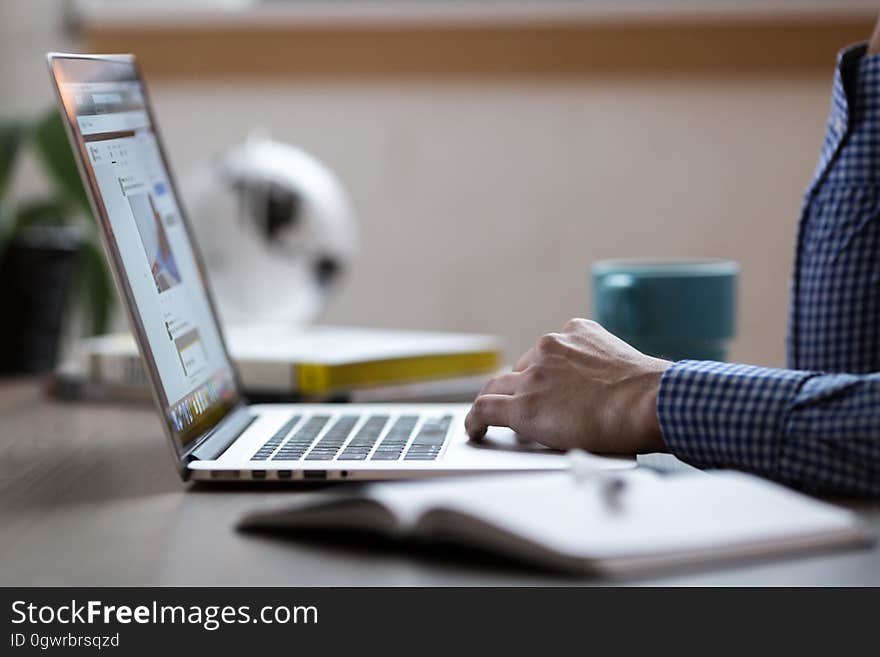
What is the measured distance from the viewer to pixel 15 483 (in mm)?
721

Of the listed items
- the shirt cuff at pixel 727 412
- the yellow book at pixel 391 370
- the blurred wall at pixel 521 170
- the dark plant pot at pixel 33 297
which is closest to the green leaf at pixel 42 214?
the dark plant pot at pixel 33 297

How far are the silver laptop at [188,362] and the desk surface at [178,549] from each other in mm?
33

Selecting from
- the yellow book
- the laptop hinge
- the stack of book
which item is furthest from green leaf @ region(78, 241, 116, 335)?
the laptop hinge

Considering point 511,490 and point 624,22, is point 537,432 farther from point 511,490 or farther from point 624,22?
point 624,22

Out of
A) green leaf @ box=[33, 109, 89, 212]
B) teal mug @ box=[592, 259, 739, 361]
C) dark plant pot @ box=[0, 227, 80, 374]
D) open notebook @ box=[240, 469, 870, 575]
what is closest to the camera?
open notebook @ box=[240, 469, 870, 575]

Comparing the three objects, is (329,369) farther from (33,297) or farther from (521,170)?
(521,170)

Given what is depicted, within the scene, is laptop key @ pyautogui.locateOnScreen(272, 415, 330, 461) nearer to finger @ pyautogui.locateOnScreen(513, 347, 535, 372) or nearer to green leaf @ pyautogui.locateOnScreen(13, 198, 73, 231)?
finger @ pyautogui.locateOnScreen(513, 347, 535, 372)

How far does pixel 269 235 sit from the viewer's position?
1.40 m

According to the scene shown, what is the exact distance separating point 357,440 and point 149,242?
181 millimetres

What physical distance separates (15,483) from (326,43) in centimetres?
125

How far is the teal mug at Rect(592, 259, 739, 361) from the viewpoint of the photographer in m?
0.94

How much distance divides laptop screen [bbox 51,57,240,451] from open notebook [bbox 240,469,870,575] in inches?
7.4

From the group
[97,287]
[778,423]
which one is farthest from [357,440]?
[97,287]

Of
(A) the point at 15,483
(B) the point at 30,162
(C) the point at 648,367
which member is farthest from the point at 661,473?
(B) the point at 30,162
